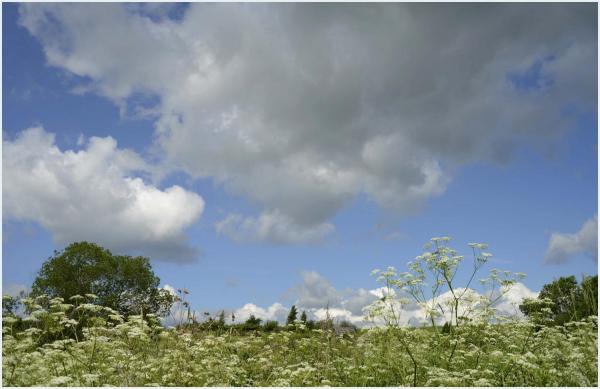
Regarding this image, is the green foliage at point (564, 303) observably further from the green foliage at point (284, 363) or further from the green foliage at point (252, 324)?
the green foliage at point (252, 324)

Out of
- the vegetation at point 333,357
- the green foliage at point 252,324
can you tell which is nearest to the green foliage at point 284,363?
the vegetation at point 333,357

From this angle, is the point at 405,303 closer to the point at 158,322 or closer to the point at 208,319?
the point at 208,319

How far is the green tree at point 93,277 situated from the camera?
33594 mm

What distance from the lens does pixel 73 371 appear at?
32.2 ft

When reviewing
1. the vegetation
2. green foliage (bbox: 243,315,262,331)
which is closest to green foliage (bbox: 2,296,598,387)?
the vegetation

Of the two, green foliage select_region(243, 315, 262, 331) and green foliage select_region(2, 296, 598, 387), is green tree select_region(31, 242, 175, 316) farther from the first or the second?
green foliage select_region(2, 296, 598, 387)

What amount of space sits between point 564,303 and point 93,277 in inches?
1053

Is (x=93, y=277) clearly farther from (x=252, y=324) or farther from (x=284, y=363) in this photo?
(x=284, y=363)

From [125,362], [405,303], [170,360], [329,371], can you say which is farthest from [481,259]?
[125,362]

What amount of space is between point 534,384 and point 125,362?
7452mm

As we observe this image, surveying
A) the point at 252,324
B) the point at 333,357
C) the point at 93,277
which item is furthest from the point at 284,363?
the point at 93,277

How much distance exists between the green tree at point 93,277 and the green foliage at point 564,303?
71.3 ft

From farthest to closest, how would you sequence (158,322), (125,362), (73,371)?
(158,322) → (125,362) → (73,371)

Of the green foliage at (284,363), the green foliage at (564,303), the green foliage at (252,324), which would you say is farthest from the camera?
the green foliage at (252,324)
